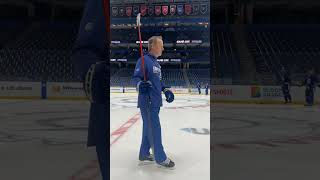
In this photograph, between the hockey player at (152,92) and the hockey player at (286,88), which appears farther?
the hockey player at (286,88)

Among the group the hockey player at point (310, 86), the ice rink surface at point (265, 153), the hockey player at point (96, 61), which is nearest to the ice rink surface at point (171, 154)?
the ice rink surface at point (265, 153)

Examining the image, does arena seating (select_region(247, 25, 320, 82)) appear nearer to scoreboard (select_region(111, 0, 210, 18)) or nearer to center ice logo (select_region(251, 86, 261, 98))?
center ice logo (select_region(251, 86, 261, 98))

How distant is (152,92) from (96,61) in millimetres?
1380

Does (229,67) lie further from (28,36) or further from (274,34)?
(28,36)

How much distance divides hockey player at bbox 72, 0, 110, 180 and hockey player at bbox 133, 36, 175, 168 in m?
1.23

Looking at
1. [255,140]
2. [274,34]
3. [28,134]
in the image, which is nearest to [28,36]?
[274,34]

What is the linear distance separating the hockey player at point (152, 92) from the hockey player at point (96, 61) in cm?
123

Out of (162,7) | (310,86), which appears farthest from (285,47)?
(162,7)

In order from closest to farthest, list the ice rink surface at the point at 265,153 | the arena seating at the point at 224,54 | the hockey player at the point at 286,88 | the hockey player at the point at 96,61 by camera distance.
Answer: the hockey player at the point at 96,61 < the ice rink surface at the point at 265,153 < the hockey player at the point at 286,88 < the arena seating at the point at 224,54

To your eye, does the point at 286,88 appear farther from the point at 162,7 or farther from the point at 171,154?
the point at 162,7

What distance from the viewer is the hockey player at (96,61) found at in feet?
5.75

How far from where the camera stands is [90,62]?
70.2 inches

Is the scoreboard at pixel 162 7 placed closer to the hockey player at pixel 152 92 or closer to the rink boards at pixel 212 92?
the rink boards at pixel 212 92

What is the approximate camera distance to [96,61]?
1.78 m
